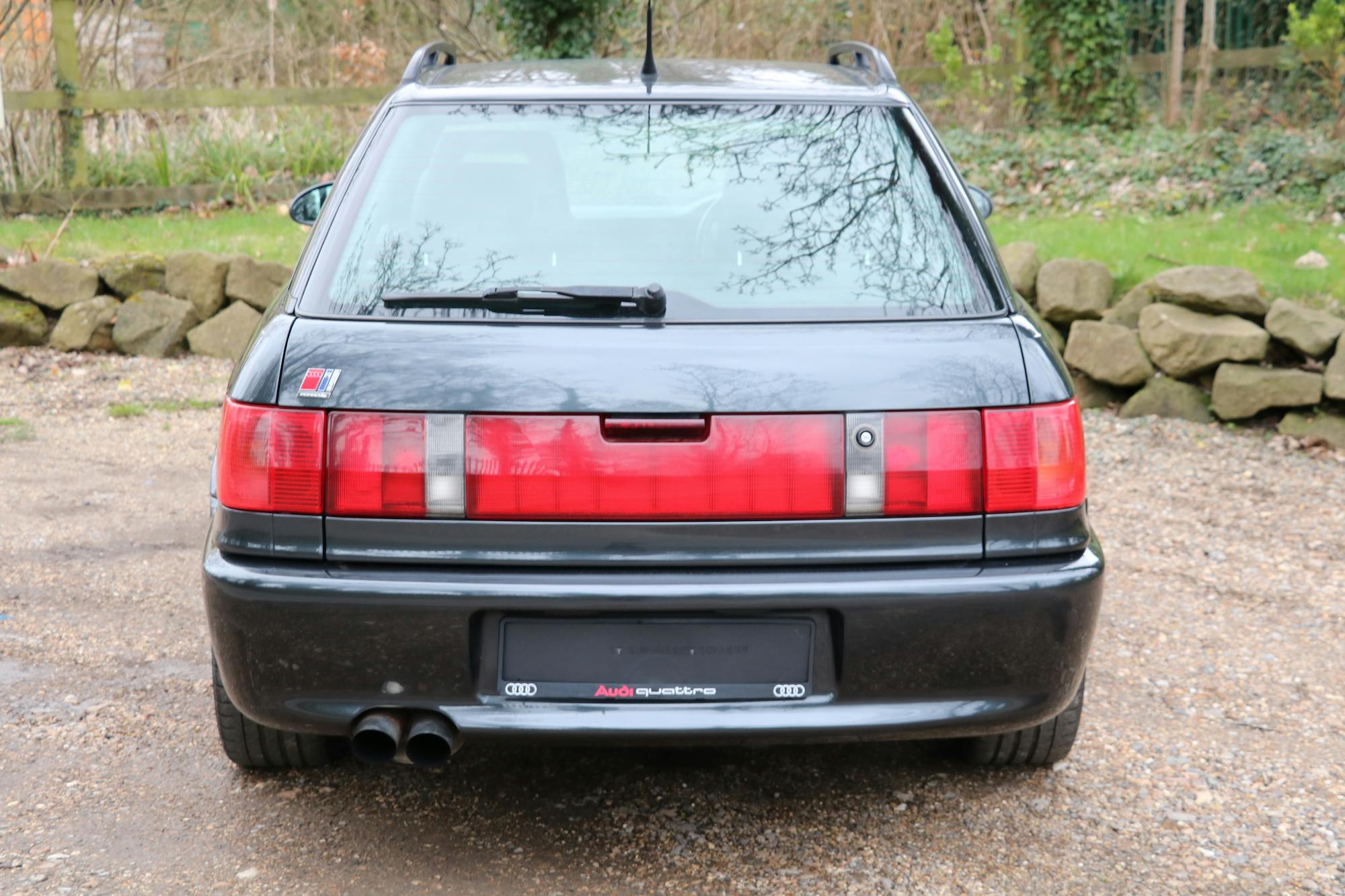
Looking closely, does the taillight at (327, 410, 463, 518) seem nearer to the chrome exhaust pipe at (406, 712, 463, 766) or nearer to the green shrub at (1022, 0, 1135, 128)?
the chrome exhaust pipe at (406, 712, 463, 766)

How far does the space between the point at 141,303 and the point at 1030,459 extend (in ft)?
22.0

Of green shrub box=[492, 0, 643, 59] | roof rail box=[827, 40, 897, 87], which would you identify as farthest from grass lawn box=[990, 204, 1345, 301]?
green shrub box=[492, 0, 643, 59]

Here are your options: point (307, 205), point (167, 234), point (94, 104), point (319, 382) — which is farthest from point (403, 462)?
point (94, 104)

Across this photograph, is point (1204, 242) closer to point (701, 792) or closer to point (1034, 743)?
point (1034, 743)

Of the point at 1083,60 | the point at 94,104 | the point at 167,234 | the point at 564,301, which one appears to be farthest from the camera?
the point at 1083,60

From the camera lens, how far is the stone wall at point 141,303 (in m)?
7.75

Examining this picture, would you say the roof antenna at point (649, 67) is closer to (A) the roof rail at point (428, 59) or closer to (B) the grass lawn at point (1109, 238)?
(A) the roof rail at point (428, 59)

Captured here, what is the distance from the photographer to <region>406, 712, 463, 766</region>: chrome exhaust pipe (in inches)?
92.6

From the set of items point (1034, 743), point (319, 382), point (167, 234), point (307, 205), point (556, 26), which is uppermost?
point (556, 26)

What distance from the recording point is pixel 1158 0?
1466cm

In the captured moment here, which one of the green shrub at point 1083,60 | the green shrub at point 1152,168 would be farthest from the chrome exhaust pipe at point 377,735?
the green shrub at point 1083,60

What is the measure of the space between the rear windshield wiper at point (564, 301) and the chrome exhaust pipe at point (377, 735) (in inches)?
30.0

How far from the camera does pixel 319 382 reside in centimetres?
232

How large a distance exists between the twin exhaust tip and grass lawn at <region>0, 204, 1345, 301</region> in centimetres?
A: 541
